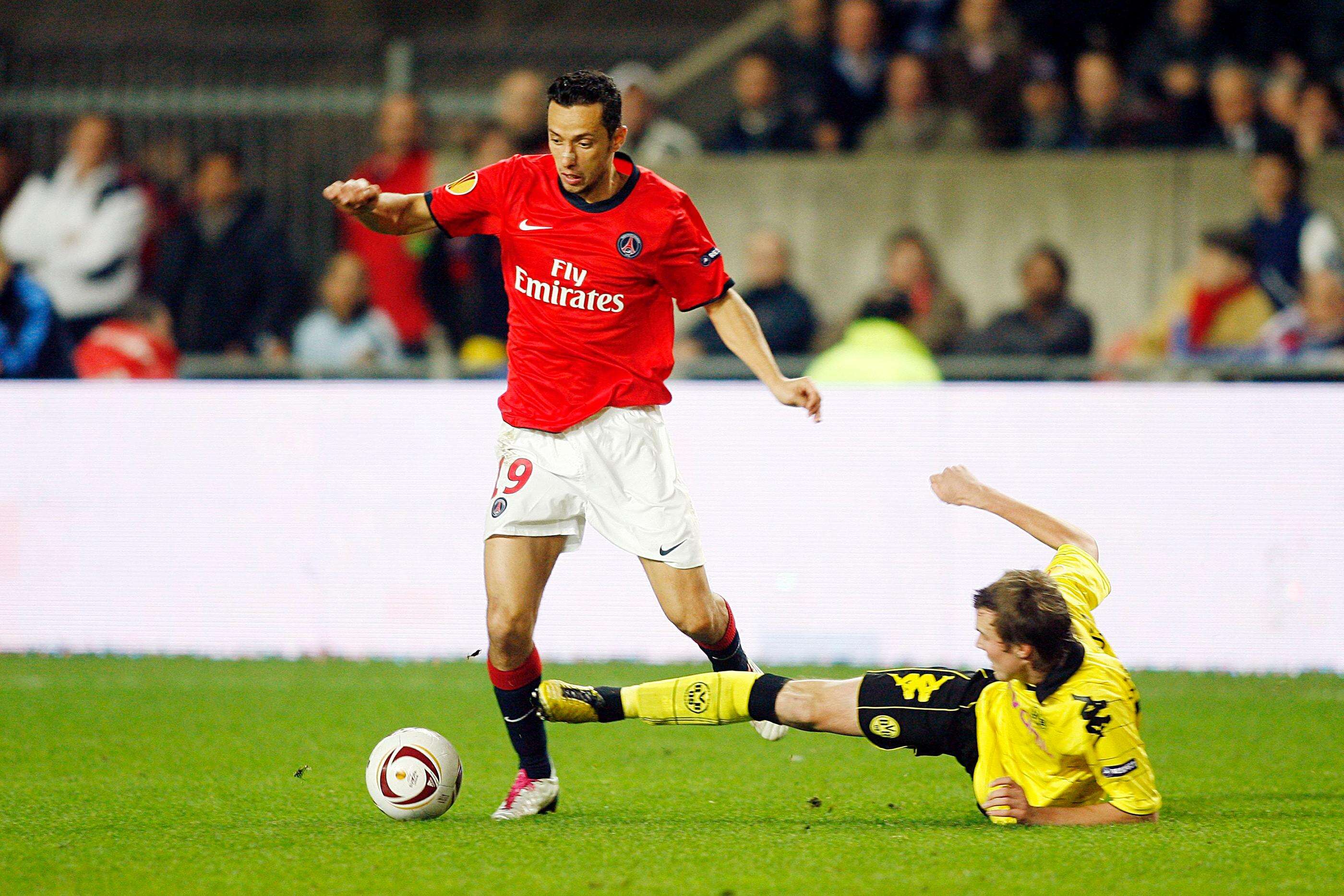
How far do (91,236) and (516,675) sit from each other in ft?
21.9

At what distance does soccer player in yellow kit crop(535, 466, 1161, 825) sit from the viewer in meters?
4.83

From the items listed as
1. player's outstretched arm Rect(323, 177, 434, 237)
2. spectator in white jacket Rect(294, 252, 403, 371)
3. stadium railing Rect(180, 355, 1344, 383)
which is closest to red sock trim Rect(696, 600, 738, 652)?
player's outstretched arm Rect(323, 177, 434, 237)

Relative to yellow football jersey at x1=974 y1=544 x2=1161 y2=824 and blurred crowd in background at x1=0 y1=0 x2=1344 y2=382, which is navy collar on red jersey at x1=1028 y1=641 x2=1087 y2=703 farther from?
blurred crowd in background at x1=0 y1=0 x2=1344 y2=382

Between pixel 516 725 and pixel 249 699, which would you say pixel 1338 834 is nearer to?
pixel 516 725

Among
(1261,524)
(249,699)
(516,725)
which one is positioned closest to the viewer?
(516,725)

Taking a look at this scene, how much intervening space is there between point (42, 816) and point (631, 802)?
1.90 m

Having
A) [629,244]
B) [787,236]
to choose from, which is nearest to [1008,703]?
[629,244]

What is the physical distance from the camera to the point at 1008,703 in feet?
16.5

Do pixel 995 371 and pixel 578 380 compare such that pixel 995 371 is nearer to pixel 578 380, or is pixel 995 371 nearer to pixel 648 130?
pixel 648 130

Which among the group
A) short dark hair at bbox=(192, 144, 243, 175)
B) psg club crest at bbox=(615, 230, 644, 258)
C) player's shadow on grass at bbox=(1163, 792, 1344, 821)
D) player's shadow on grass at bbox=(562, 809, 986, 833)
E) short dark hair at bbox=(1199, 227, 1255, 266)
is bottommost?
player's shadow on grass at bbox=(1163, 792, 1344, 821)

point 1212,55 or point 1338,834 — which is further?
point 1212,55

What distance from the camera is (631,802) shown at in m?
5.62

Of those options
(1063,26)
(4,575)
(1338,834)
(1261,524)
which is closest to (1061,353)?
(1261,524)

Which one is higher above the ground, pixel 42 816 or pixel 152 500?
pixel 152 500
